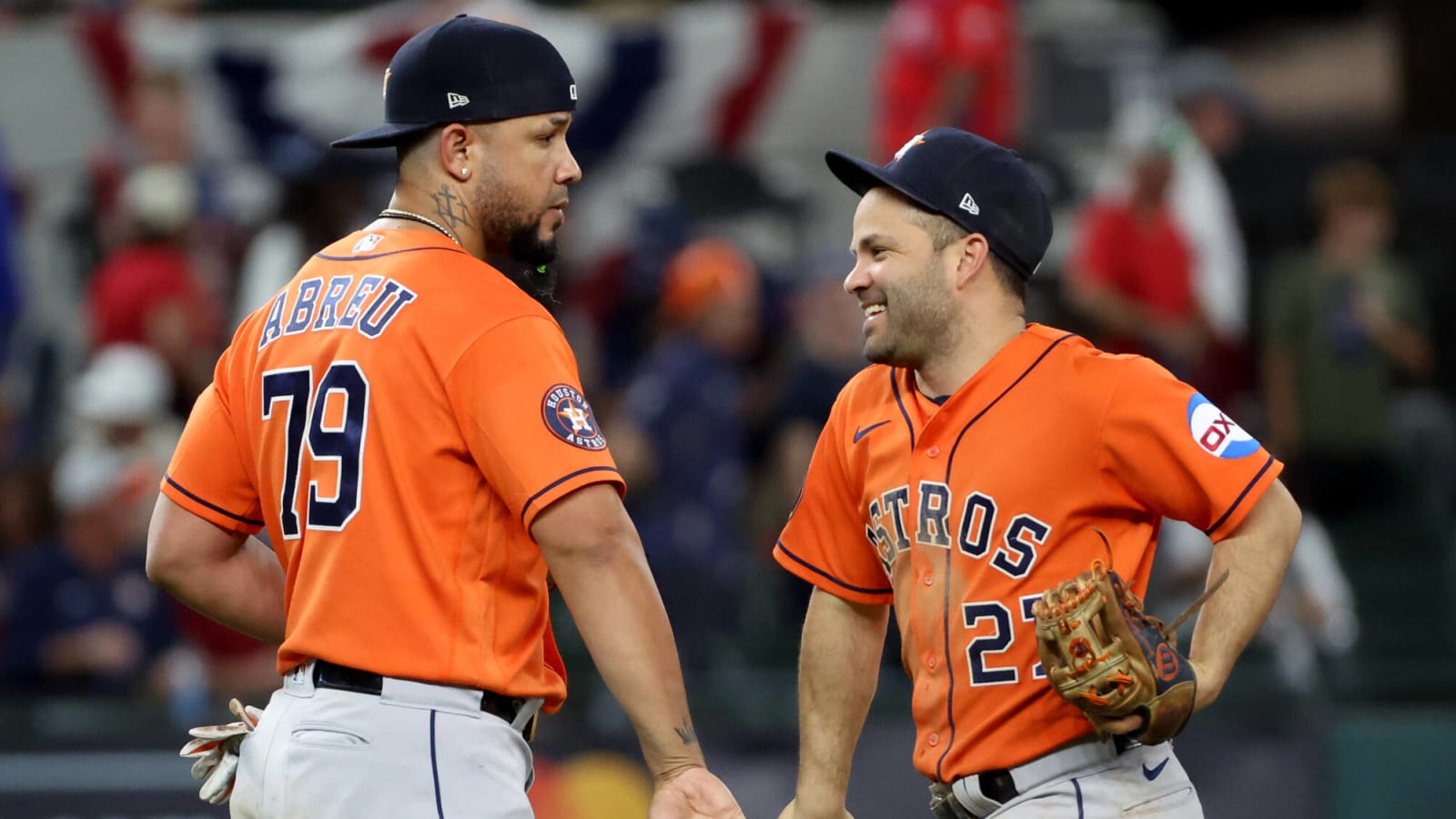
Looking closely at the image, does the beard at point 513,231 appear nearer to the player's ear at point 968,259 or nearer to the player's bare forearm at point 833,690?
the player's ear at point 968,259

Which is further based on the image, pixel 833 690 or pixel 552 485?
pixel 833 690

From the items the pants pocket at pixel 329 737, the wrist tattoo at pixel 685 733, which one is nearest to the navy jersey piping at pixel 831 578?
the wrist tattoo at pixel 685 733

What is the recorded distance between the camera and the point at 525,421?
3.59 meters

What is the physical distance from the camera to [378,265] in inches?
150

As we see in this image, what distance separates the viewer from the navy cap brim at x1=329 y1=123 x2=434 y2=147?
12.8ft

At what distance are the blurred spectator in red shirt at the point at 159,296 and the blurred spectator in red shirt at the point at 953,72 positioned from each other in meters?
3.29

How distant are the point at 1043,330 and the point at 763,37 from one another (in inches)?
262

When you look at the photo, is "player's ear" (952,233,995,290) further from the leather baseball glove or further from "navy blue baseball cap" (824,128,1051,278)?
the leather baseball glove

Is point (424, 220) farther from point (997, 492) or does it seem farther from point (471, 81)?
point (997, 492)

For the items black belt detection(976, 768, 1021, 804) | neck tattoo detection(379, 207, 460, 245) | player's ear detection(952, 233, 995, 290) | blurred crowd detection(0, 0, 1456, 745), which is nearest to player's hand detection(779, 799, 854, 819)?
black belt detection(976, 768, 1021, 804)

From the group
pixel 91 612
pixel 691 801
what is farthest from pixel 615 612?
pixel 91 612

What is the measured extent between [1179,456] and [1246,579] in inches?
11.4

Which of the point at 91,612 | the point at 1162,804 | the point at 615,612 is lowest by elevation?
the point at 91,612

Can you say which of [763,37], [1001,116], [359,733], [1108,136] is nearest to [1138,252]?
[1001,116]
